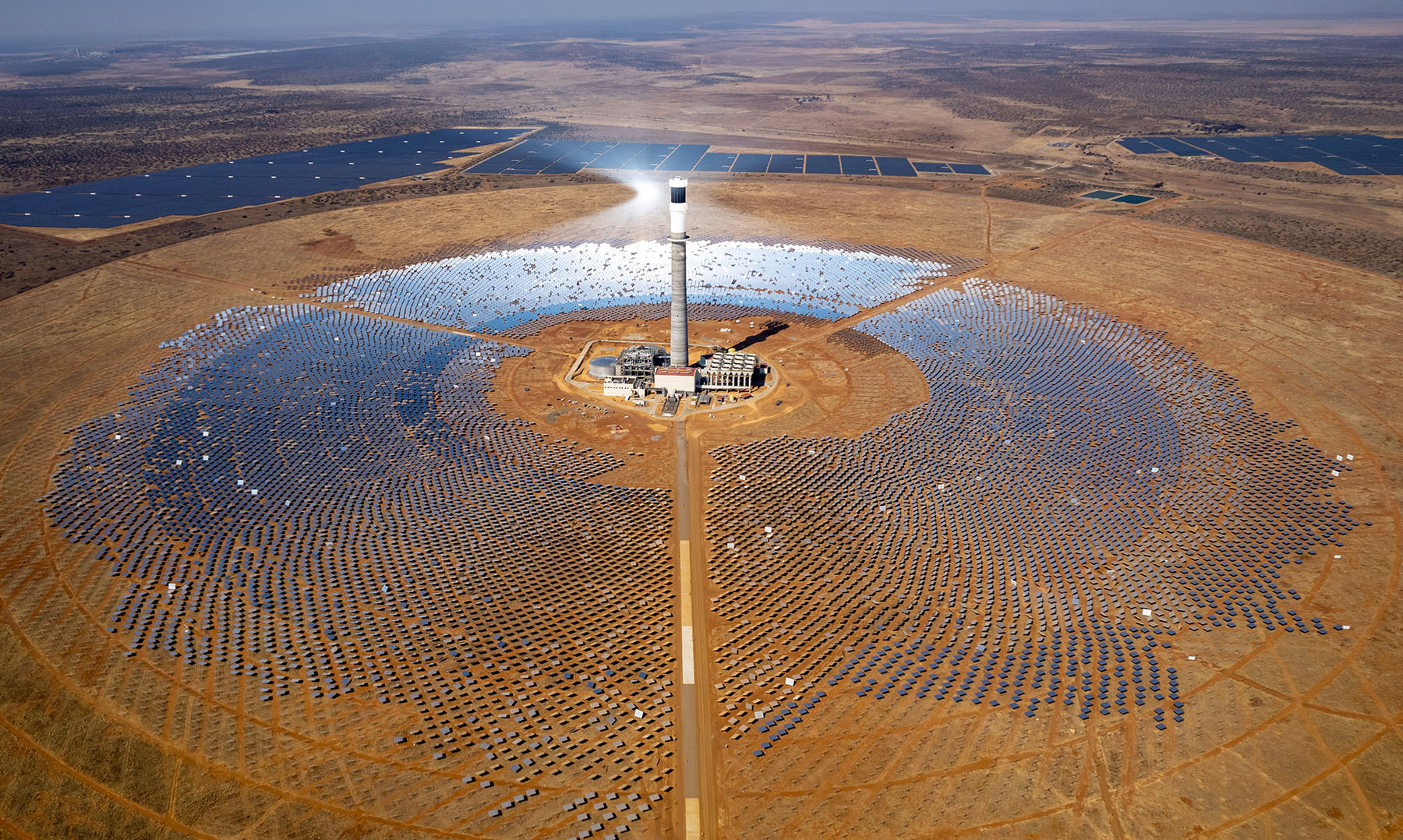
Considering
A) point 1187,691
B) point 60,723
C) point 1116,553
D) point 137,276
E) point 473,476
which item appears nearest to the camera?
point 60,723

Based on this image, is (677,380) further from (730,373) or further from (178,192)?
(178,192)

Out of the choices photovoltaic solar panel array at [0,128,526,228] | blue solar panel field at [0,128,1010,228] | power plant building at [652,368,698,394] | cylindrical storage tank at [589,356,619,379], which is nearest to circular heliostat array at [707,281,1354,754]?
power plant building at [652,368,698,394]

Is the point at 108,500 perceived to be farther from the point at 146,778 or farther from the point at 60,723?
the point at 146,778

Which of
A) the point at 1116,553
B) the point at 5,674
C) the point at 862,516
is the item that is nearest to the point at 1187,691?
the point at 1116,553

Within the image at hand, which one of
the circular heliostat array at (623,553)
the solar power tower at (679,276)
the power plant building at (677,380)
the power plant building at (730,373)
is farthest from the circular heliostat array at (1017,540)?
the solar power tower at (679,276)

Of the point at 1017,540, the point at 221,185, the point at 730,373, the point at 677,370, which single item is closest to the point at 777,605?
the point at 1017,540

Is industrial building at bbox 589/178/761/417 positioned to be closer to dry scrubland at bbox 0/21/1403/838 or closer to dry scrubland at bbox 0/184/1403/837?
dry scrubland at bbox 0/21/1403/838
